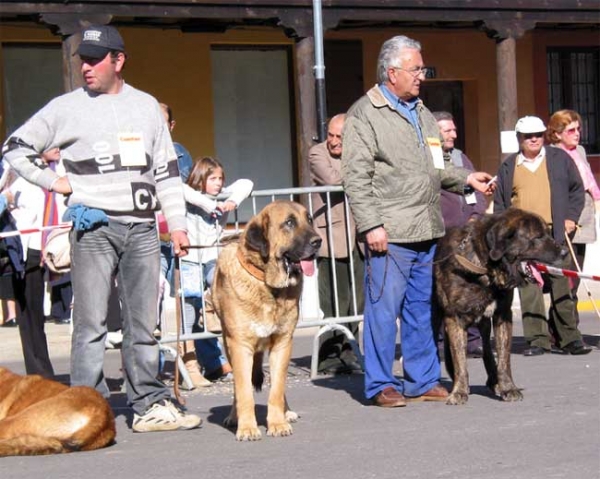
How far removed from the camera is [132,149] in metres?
7.21

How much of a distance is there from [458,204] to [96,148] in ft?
13.1

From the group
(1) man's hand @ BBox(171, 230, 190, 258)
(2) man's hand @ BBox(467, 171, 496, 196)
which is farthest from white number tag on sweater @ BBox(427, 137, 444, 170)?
(1) man's hand @ BBox(171, 230, 190, 258)

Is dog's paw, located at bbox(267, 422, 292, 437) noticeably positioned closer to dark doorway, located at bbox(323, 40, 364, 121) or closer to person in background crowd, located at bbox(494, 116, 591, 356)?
person in background crowd, located at bbox(494, 116, 591, 356)

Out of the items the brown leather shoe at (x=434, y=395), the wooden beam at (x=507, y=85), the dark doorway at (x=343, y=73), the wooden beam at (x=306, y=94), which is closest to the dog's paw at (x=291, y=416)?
the brown leather shoe at (x=434, y=395)

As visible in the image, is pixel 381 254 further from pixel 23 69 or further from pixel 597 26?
pixel 597 26

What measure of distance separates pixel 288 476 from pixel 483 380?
10.9 ft

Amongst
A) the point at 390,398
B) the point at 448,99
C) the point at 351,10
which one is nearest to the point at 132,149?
the point at 390,398

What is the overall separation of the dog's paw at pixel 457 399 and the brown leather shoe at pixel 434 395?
0.11m

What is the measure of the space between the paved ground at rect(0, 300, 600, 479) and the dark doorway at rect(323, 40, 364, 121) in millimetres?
11172

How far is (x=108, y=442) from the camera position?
703 centimetres

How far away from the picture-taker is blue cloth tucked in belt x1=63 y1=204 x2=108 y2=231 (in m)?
7.16

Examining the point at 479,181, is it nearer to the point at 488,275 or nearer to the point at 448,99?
the point at 488,275

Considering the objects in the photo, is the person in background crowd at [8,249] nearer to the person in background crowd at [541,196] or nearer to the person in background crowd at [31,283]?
the person in background crowd at [31,283]

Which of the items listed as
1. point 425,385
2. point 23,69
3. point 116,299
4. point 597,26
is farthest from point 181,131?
point 425,385
